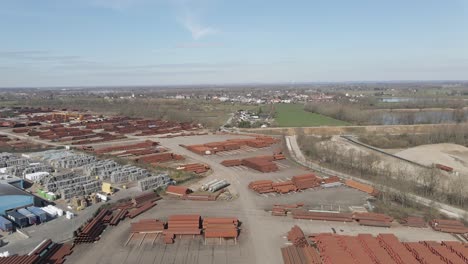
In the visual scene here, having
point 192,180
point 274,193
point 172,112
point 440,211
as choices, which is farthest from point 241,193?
point 172,112

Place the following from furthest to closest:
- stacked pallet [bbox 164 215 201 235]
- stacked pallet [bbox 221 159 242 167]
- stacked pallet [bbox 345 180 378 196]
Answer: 1. stacked pallet [bbox 221 159 242 167]
2. stacked pallet [bbox 345 180 378 196]
3. stacked pallet [bbox 164 215 201 235]

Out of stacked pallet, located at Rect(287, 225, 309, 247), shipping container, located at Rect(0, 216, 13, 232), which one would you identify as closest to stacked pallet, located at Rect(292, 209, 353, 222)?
stacked pallet, located at Rect(287, 225, 309, 247)

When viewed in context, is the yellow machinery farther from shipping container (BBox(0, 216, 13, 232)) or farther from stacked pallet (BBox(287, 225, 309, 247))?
stacked pallet (BBox(287, 225, 309, 247))

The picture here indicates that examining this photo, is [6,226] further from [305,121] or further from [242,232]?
[305,121]

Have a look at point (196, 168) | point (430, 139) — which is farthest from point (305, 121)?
point (196, 168)

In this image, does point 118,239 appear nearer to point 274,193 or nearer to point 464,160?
point 274,193

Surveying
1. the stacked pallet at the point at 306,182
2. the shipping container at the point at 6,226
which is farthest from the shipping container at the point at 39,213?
the stacked pallet at the point at 306,182

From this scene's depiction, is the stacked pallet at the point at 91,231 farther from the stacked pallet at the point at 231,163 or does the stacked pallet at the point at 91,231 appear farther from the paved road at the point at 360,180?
the paved road at the point at 360,180
